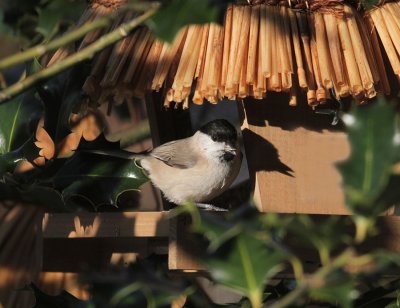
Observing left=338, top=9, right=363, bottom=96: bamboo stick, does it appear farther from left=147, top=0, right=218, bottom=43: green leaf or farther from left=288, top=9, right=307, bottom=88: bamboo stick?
left=147, top=0, right=218, bottom=43: green leaf

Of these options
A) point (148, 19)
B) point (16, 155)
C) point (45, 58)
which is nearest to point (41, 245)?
point (16, 155)

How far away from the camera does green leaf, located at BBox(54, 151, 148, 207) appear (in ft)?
6.90

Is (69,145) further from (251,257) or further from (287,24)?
(251,257)

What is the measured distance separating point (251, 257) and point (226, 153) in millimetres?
1926

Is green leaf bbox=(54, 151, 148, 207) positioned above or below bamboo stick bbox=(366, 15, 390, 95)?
below

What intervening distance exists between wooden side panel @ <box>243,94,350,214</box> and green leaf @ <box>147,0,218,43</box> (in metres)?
1.40

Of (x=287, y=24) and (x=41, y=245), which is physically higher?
(x=287, y=24)

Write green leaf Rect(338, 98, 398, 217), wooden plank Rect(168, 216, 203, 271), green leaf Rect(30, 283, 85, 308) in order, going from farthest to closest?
wooden plank Rect(168, 216, 203, 271)
green leaf Rect(30, 283, 85, 308)
green leaf Rect(338, 98, 398, 217)

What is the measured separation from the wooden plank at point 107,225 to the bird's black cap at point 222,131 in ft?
2.45

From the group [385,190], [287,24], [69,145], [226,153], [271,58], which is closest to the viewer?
[385,190]

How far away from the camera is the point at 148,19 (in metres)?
0.92

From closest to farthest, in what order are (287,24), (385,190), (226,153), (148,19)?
1. (385,190)
2. (148,19)
3. (287,24)
4. (226,153)

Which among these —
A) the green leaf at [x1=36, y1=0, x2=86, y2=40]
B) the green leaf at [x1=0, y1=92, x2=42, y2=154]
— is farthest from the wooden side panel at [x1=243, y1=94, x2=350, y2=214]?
the green leaf at [x1=36, y1=0, x2=86, y2=40]

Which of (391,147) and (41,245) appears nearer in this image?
(391,147)
